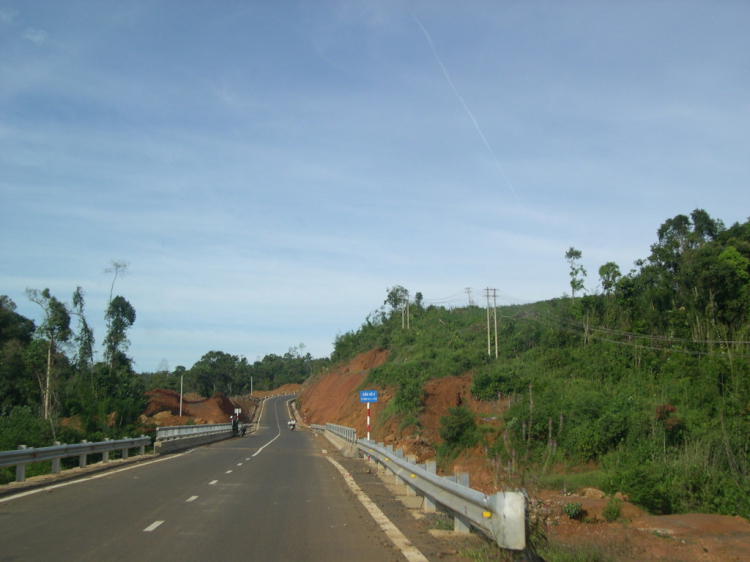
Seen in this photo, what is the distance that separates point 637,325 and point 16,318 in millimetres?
63546

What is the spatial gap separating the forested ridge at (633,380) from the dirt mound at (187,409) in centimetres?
3676

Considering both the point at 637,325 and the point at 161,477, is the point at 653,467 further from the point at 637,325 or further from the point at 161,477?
the point at 637,325

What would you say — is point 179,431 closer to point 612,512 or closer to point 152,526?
point 152,526

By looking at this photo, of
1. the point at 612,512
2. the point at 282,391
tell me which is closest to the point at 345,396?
the point at 612,512

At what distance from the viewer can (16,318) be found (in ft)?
236

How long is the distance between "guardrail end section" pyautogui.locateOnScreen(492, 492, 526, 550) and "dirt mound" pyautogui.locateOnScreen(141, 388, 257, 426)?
81.4 meters

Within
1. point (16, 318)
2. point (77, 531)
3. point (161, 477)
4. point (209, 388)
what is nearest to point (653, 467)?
point (161, 477)

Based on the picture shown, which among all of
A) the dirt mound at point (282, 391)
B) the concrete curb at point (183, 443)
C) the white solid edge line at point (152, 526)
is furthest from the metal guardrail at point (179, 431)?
the dirt mound at point (282, 391)

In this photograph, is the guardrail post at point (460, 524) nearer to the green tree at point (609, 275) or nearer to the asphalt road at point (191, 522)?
the asphalt road at point (191, 522)

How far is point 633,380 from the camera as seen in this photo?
3712cm

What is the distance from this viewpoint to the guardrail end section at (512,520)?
19.6 feet

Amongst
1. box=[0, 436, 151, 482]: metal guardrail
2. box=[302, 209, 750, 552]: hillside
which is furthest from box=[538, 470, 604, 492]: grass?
box=[0, 436, 151, 482]: metal guardrail

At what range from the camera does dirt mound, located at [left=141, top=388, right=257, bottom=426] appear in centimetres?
8731

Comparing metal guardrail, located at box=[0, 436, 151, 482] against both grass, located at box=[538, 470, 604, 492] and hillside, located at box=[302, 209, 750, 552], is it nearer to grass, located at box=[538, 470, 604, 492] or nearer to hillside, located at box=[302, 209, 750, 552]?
hillside, located at box=[302, 209, 750, 552]
